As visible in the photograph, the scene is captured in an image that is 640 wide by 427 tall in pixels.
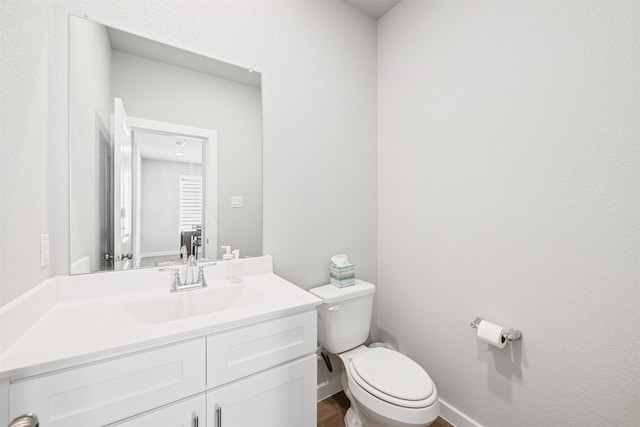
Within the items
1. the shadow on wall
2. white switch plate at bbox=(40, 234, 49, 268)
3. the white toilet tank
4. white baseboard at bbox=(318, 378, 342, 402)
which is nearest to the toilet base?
white baseboard at bbox=(318, 378, 342, 402)

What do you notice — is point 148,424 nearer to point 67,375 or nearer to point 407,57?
point 67,375

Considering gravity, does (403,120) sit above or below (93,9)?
below

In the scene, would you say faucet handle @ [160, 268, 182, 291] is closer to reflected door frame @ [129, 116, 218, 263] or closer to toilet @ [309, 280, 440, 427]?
reflected door frame @ [129, 116, 218, 263]

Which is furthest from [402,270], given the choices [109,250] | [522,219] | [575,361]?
[109,250]

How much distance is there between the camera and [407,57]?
173 centimetres

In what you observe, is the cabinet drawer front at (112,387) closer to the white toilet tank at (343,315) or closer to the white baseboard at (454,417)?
the white toilet tank at (343,315)

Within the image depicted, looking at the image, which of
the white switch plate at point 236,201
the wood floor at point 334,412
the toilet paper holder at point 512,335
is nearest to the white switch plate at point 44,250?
the white switch plate at point 236,201

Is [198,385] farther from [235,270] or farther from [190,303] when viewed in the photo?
[235,270]

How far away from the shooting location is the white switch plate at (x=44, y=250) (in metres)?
0.93

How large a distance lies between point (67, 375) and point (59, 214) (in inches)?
26.2

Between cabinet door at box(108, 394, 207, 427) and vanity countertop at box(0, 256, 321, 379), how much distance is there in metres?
0.20

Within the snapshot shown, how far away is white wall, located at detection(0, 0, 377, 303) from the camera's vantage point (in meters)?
0.82

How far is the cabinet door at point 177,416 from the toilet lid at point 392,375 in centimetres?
71

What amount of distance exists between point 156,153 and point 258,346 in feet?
3.19
